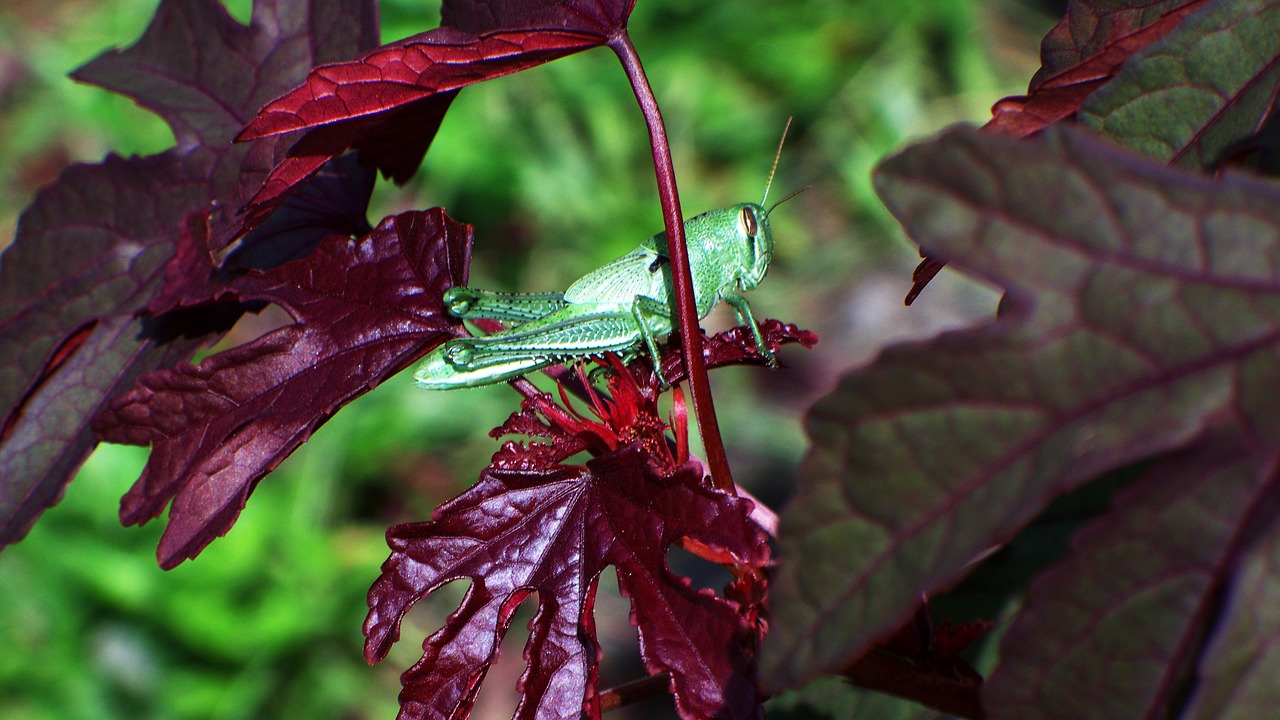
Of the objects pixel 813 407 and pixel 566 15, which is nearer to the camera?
pixel 813 407

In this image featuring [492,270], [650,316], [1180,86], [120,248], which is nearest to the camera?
[1180,86]

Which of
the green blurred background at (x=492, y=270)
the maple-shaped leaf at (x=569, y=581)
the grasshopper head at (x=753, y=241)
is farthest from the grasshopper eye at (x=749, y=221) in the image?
the green blurred background at (x=492, y=270)

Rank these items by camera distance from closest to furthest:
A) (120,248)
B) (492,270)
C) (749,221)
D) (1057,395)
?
(1057,395) < (120,248) < (749,221) < (492,270)

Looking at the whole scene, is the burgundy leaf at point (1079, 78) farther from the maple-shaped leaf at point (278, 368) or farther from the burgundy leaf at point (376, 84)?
the maple-shaped leaf at point (278, 368)

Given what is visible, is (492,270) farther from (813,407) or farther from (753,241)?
(813,407)

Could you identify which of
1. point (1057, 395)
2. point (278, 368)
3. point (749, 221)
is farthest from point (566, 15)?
point (749, 221)

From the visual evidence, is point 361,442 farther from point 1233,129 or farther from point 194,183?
point 1233,129

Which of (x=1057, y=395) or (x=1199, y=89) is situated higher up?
(x=1199, y=89)
